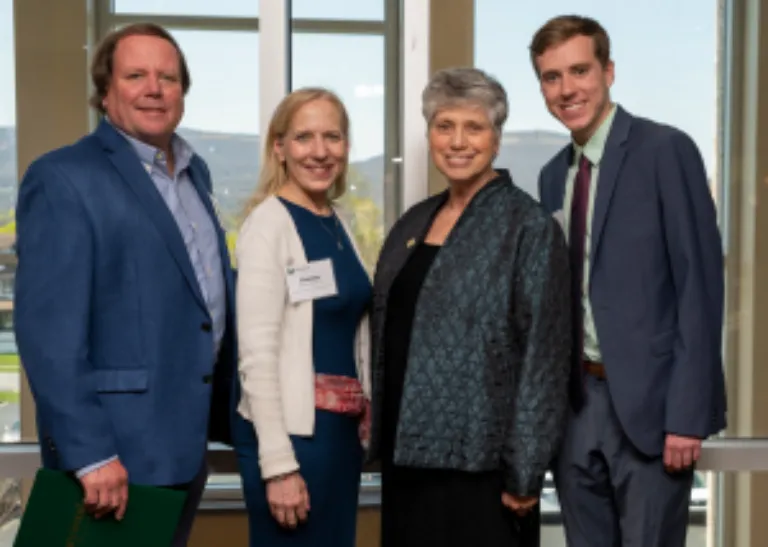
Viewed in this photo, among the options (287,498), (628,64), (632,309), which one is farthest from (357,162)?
(287,498)

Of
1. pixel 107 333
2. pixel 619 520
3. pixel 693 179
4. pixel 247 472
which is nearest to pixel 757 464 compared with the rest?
pixel 619 520

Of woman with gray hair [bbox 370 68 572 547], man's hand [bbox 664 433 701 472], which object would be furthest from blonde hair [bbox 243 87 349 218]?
man's hand [bbox 664 433 701 472]

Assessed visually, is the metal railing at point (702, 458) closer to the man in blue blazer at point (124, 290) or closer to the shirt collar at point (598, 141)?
the man in blue blazer at point (124, 290)

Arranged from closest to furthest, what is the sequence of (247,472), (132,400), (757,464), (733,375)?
(132,400)
(247,472)
(757,464)
(733,375)

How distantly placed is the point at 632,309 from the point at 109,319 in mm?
1245

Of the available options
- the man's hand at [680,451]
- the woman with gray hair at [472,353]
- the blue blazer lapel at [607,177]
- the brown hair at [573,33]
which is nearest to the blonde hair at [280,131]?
the woman with gray hair at [472,353]

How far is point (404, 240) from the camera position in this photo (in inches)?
85.1

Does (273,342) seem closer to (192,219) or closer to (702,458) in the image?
(192,219)

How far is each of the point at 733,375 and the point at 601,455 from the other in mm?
1625

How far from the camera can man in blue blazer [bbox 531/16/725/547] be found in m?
1.99

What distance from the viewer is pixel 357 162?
3.01m

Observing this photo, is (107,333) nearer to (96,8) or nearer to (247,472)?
(247,472)

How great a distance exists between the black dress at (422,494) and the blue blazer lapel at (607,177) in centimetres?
40

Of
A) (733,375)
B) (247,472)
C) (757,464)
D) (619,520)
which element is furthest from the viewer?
(733,375)
